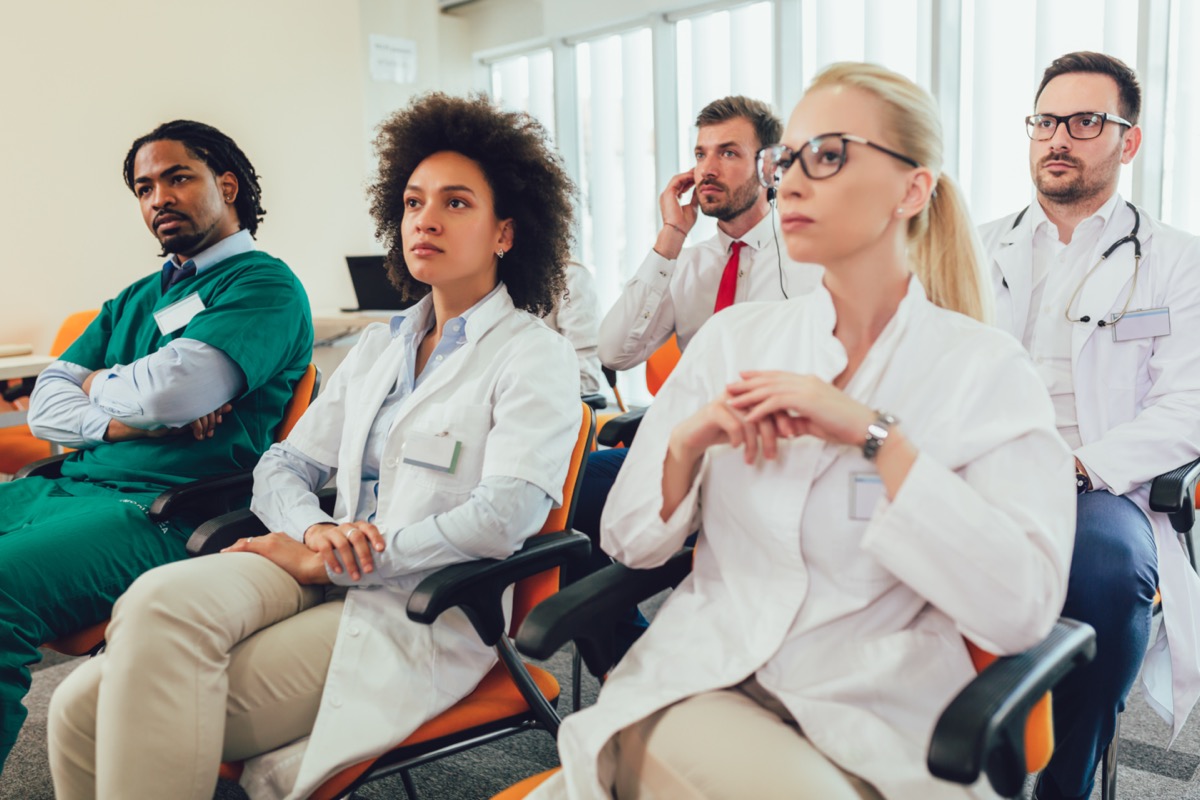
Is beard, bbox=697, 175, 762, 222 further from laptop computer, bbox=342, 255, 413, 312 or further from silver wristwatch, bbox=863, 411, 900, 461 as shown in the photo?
laptop computer, bbox=342, 255, 413, 312

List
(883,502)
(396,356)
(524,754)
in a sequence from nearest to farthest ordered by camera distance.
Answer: (883,502), (396,356), (524,754)

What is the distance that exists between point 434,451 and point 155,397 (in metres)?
0.80

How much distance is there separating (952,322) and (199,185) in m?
1.90

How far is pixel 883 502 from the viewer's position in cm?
116

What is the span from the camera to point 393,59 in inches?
228

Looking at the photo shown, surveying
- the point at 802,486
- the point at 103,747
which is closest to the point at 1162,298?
the point at 802,486

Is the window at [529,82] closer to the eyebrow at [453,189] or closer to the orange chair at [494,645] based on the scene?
the eyebrow at [453,189]

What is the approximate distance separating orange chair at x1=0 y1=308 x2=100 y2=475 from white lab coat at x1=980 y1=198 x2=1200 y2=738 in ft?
9.34

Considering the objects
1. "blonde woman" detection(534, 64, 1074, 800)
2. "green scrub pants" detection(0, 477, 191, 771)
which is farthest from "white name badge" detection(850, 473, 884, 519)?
"green scrub pants" detection(0, 477, 191, 771)

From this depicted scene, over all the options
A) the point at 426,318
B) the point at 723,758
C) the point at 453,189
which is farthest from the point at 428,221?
the point at 723,758

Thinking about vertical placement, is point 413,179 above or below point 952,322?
above

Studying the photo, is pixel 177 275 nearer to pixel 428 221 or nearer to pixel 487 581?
pixel 428 221

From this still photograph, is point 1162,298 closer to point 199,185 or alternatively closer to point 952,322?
point 952,322

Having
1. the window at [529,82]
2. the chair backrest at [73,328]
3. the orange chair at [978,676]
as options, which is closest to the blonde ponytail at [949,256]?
the orange chair at [978,676]
